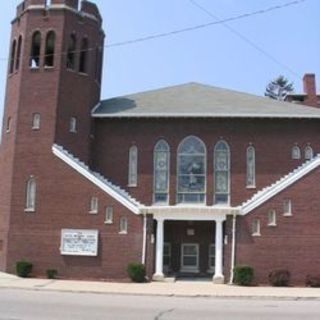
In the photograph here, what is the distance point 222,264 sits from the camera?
31.3 metres

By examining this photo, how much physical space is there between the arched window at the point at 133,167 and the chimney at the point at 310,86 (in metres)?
18.7

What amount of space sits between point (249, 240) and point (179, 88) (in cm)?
1381

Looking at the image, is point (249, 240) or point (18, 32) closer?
point (249, 240)

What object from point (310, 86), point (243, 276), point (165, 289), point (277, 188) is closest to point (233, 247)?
point (243, 276)

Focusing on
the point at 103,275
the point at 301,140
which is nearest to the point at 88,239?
the point at 103,275

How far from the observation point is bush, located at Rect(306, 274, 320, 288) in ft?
97.1

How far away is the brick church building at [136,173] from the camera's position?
31094mm

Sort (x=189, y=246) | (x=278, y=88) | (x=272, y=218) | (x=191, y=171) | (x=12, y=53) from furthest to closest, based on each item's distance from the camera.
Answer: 1. (x=278, y=88)
2. (x=12, y=53)
3. (x=191, y=171)
4. (x=189, y=246)
5. (x=272, y=218)

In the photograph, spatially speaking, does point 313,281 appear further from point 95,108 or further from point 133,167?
point 95,108

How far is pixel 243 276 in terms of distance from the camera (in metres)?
29.7

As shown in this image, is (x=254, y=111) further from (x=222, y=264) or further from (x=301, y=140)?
(x=222, y=264)

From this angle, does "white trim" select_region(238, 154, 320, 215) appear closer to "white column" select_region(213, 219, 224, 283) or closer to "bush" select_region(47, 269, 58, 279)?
"white column" select_region(213, 219, 224, 283)

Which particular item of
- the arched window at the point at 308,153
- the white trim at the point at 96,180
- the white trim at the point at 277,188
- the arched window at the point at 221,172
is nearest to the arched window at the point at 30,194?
the white trim at the point at 96,180

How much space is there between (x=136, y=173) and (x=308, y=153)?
996 cm
